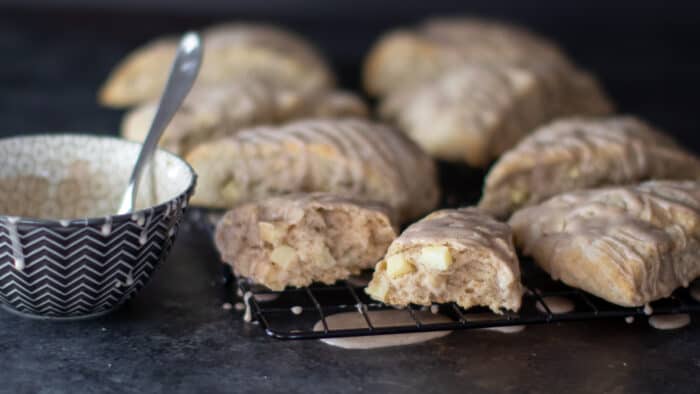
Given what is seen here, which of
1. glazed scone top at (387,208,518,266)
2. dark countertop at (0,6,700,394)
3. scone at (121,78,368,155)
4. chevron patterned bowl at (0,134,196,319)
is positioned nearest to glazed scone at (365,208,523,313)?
glazed scone top at (387,208,518,266)

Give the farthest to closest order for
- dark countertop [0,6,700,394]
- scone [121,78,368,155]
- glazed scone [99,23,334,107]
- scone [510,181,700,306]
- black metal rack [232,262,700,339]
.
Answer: glazed scone [99,23,334,107] → scone [121,78,368,155] → scone [510,181,700,306] → black metal rack [232,262,700,339] → dark countertop [0,6,700,394]

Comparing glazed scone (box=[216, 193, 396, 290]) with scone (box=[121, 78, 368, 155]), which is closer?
glazed scone (box=[216, 193, 396, 290])

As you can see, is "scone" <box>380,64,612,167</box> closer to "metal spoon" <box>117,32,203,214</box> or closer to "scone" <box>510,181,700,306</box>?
"scone" <box>510,181,700,306</box>

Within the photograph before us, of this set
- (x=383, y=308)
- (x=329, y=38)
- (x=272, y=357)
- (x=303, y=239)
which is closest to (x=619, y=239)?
(x=383, y=308)

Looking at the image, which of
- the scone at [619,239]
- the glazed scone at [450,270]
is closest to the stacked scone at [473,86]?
the scone at [619,239]

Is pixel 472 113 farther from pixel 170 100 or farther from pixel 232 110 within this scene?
pixel 170 100

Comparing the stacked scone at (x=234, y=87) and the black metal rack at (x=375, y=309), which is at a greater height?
the stacked scone at (x=234, y=87)

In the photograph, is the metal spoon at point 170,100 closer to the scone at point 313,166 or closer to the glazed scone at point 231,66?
the scone at point 313,166

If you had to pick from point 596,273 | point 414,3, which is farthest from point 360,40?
point 596,273
